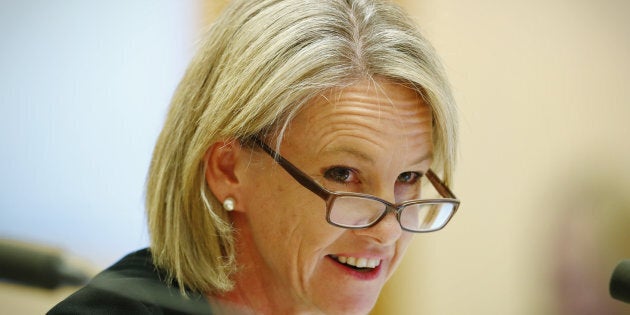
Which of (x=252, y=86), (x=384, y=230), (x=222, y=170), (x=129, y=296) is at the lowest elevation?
(x=129, y=296)

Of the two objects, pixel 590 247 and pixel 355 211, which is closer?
pixel 355 211

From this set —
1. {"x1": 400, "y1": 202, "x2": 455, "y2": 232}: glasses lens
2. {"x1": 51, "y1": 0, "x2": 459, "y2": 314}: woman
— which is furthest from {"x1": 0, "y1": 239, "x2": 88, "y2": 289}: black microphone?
{"x1": 400, "y1": 202, "x2": 455, "y2": 232}: glasses lens

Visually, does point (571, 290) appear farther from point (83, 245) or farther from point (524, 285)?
point (83, 245)

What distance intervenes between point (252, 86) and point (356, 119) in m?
0.19

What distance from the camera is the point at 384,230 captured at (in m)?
1.39

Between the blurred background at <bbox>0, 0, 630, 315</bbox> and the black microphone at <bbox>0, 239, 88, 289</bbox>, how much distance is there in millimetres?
26

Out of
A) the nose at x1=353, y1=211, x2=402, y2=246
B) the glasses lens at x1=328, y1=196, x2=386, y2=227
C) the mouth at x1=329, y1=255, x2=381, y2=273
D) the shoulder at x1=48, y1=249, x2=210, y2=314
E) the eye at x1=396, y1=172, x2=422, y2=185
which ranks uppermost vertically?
the eye at x1=396, y1=172, x2=422, y2=185

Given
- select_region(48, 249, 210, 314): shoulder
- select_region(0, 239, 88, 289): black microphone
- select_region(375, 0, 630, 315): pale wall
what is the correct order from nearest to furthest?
select_region(0, 239, 88, 289): black microphone → select_region(48, 249, 210, 314): shoulder → select_region(375, 0, 630, 315): pale wall

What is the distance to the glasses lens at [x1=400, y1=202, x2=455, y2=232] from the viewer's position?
143cm

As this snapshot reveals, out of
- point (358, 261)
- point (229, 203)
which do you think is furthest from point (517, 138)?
point (229, 203)

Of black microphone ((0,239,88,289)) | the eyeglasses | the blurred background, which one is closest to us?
black microphone ((0,239,88,289))

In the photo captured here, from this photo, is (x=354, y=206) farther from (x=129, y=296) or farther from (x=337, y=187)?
(x=129, y=296)

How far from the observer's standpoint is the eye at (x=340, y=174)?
4.60 feet

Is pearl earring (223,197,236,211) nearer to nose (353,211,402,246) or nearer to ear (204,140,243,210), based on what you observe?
ear (204,140,243,210)
